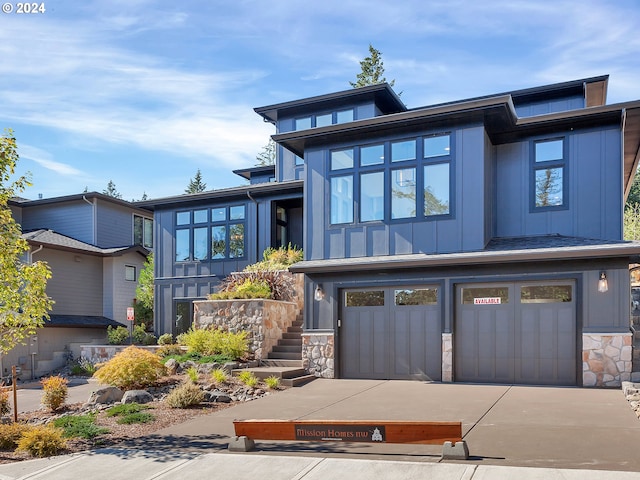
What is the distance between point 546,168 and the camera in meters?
14.0

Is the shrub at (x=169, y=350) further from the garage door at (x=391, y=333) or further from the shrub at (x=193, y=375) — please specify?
the garage door at (x=391, y=333)

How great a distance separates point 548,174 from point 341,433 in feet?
31.3

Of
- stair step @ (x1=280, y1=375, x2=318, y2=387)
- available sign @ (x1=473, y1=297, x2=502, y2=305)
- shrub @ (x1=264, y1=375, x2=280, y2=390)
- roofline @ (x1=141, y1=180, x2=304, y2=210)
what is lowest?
stair step @ (x1=280, y1=375, x2=318, y2=387)

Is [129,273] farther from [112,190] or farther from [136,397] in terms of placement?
A: [112,190]

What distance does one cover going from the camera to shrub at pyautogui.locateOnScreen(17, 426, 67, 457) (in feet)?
25.2

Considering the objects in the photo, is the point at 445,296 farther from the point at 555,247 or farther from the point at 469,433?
the point at 469,433

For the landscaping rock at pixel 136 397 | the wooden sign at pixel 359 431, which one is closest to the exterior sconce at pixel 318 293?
the landscaping rock at pixel 136 397

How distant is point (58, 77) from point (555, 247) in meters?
12.1

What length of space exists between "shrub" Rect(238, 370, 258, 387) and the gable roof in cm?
1346

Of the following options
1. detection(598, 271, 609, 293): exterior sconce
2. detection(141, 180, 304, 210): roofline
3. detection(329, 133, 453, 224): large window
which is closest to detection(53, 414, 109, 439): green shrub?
detection(329, 133, 453, 224): large window

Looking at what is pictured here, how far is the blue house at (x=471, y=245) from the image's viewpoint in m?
12.5

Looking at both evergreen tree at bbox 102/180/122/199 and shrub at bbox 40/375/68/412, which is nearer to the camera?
shrub at bbox 40/375/68/412

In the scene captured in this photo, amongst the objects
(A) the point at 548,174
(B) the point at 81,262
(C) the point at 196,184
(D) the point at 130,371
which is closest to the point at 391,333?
(A) the point at 548,174

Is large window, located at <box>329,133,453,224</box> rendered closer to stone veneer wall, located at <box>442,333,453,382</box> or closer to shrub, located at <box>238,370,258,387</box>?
stone veneer wall, located at <box>442,333,453,382</box>
